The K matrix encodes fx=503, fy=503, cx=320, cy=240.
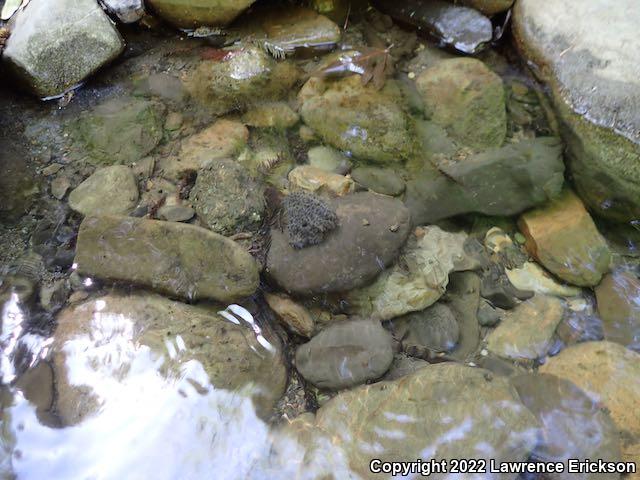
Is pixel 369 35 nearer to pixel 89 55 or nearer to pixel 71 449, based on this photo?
pixel 89 55

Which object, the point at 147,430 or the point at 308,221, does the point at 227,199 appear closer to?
the point at 308,221

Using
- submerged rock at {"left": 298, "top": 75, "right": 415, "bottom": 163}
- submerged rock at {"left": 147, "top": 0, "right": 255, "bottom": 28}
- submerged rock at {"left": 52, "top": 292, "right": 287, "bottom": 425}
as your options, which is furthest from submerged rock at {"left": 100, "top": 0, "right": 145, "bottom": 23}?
submerged rock at {"left": 52, "top": 292, "right": 287, "bottom": 425}

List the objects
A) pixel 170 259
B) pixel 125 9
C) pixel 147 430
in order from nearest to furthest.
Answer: pixel 147 430 → pixel 170 259 → pixel 125 9

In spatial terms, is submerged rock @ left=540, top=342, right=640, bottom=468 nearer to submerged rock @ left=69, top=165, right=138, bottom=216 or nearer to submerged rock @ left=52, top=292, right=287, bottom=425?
submerged rock @ left=52, top=292, right=287, bottom=425

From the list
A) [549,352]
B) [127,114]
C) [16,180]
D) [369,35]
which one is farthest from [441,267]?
[16,180]

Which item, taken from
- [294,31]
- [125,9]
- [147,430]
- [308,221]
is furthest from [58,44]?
[147,430]

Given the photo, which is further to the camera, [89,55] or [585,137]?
[89,55]
